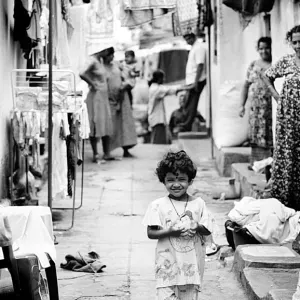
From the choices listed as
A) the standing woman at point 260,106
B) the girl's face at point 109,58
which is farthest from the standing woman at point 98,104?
the standing woman at point 260,106

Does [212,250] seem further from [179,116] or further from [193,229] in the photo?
[179,116]

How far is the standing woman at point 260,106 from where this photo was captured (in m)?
10.8

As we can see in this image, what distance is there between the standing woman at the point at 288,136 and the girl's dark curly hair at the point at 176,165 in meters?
3.24

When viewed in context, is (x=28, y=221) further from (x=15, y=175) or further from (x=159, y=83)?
(x=159, y=83)

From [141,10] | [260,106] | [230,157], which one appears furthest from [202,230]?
[230,157]

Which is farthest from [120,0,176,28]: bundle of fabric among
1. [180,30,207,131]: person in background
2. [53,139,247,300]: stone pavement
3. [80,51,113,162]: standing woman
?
[180,30,207,131]: person in background

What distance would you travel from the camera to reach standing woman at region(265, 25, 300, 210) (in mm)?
7793

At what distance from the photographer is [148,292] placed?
242 inches

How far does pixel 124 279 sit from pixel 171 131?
1323 cm

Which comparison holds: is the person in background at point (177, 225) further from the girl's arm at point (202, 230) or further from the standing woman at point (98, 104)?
the standing woman at point (98, 104)

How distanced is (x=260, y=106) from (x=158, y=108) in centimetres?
766

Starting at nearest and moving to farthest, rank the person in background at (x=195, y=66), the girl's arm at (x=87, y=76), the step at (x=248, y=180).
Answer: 1. the step at (x=248, y=180)
2. the girl's arm at (x=87, y=76)
3. the person in background at (x=195, y=66)

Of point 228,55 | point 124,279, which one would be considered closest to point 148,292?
point 124,279

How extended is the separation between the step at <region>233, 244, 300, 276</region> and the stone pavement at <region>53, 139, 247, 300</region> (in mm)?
207
